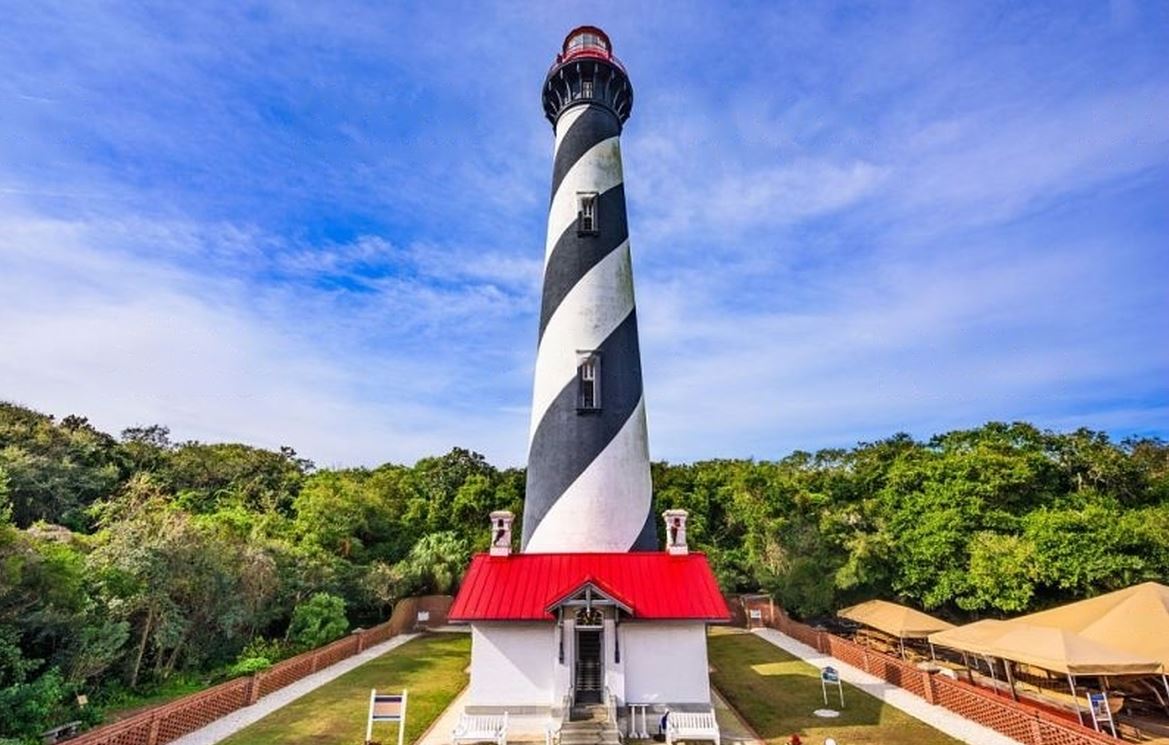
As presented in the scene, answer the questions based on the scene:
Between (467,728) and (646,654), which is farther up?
(646,654)

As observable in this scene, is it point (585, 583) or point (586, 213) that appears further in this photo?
point (586, 213)

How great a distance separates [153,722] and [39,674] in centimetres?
308

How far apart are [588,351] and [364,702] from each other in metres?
9.91

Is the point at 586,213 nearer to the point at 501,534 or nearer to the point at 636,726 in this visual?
the point at 501,534

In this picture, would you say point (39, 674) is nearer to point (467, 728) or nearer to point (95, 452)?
point (467, 728)

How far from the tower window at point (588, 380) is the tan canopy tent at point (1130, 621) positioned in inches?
439

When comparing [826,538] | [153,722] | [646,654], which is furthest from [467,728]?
[826,538]

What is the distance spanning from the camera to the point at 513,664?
11.5 m

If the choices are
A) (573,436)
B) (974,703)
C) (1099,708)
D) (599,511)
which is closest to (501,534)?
(599,511)

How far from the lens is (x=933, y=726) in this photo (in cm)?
1130

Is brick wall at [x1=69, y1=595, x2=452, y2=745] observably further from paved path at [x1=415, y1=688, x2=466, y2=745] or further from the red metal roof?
the red metal roof

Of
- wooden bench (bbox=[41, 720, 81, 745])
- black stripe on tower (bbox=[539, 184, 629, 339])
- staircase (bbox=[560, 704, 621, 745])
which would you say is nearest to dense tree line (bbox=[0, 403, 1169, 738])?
wooden bench (bbox=[41, 720, 81, 745])

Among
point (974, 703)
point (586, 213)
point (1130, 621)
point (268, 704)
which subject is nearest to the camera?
point (974, 703)

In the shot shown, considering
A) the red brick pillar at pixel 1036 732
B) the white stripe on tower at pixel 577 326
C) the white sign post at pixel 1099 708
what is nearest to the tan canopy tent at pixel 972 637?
the white sign post at pixel 1099 708
